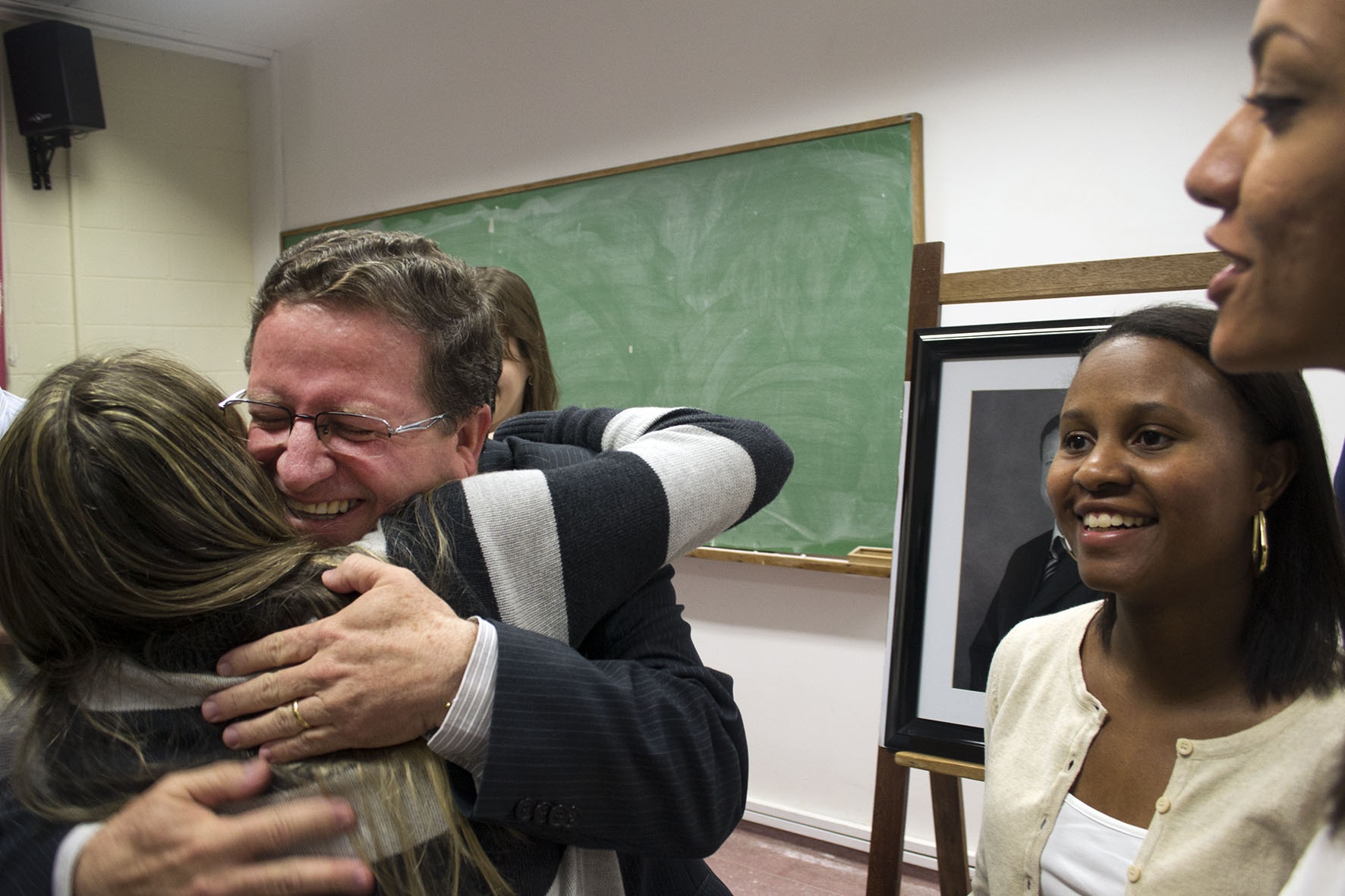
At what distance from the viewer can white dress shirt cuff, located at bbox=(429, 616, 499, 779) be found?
800 mm

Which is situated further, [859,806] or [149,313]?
[149,313]

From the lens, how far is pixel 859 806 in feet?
9.70

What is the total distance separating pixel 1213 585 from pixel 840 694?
6.53 feet

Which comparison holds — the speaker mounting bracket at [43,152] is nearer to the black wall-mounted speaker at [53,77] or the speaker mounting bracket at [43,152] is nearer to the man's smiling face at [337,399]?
the black wall-mounted speaker at [53,77]

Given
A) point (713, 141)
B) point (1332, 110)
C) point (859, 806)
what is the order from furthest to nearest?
1. point (713, 141)
2. point (859, 806)
3. point (1332, 110)

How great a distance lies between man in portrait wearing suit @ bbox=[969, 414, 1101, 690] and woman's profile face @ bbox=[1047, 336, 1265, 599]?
1.70ft

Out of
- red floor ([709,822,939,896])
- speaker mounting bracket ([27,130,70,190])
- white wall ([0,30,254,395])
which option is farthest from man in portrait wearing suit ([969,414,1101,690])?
speaker mounting bracket ([27,130,70,190])

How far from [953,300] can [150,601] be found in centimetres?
143

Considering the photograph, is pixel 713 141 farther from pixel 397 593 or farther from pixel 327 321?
pixel 397 593

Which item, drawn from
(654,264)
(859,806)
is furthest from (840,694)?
(654,264)

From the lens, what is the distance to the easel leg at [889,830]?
170 centimetres

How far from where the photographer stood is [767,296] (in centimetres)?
306

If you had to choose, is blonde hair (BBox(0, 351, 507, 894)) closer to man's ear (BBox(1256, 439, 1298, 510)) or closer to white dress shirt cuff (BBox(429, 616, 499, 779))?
white dress shirt cuff (BBox(429, 616, 499, 779))

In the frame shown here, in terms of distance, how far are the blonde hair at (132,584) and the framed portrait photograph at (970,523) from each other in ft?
3.46
